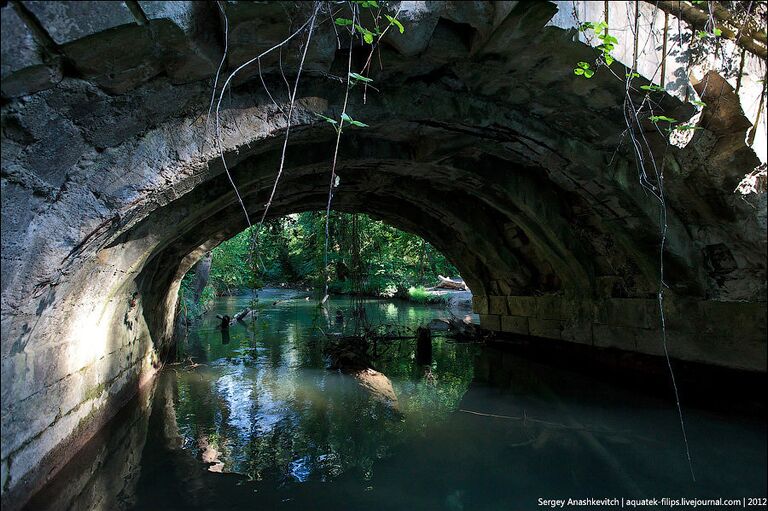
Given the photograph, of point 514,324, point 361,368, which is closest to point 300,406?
point 361,368

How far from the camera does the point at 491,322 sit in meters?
8.51

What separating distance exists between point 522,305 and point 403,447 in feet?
14.5

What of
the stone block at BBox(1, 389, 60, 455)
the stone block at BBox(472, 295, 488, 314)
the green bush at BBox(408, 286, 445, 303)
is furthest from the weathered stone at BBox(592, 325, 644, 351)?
the green bush at BBox(408, 286, 445, 303)

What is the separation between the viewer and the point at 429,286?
1858 cm

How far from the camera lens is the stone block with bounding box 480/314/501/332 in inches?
327

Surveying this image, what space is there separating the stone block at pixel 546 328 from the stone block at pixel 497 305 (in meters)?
0.70

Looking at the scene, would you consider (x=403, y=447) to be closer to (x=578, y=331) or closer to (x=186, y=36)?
(x=186, y=36)

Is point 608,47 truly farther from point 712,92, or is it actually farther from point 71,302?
point 71,302

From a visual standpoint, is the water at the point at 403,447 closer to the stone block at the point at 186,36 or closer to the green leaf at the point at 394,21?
the stone block at the point at 186,36

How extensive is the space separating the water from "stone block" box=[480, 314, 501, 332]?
201 cm

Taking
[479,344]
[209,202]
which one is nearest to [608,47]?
[209,202]

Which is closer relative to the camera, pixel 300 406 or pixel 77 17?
pixel 77 17

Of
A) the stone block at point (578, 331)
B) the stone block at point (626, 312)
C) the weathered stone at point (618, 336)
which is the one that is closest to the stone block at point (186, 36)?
the stone block at point (626, 312)

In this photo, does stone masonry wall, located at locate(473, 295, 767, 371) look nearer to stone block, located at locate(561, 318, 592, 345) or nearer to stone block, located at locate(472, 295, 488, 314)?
stone block, located at locate(561, 318, 592, 345)
